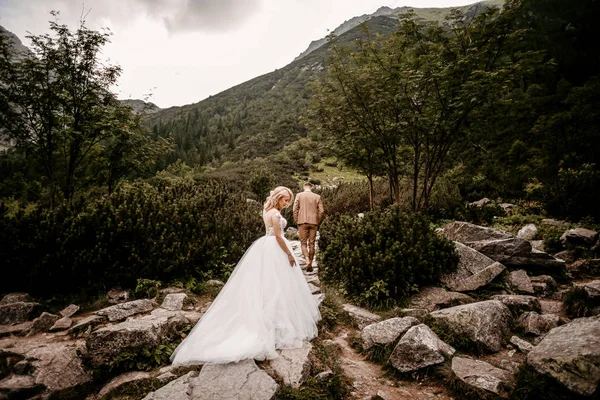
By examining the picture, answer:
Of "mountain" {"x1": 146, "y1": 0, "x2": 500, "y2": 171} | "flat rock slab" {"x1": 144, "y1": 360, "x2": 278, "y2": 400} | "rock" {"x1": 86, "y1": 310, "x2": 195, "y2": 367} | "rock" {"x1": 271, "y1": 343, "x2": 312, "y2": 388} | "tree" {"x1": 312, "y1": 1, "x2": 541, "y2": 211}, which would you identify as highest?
"mountain" {"x1": 146, "y1": 0, "x2": 500, "y2": 171}

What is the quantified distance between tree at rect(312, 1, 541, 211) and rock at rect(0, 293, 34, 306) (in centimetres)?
819

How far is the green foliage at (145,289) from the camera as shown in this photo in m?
4.63

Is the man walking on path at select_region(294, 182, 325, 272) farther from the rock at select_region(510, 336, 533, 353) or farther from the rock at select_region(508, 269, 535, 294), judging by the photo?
the rock at select_region(510, 336, 533, 353)

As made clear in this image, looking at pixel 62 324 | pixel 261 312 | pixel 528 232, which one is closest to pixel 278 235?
pixel 261 312

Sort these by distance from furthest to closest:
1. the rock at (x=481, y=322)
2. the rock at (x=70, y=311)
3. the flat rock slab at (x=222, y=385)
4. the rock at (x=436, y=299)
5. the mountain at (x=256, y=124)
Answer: the mountain at (x=256, y=124) → the rock at (x=436, y=299) → the rock at (x=70, y=311) → the rock at (x=481, y=322) → the flat rock slab at (x=222, y=385)

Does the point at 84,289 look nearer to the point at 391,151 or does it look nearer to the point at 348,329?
the point at 348,329

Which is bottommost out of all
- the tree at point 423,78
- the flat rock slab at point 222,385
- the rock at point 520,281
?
the rock at point 520,281

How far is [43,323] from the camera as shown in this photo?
3.73m

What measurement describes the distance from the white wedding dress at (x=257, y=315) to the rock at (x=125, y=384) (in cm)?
31

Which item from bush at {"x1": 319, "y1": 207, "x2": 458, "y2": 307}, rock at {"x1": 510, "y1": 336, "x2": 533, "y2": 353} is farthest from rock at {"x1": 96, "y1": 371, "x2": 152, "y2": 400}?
rock at {"x1": 510, "y1": 336, "x2": 533, "y2": 353}

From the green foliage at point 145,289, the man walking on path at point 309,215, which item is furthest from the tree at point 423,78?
the green foliage at point 145,289

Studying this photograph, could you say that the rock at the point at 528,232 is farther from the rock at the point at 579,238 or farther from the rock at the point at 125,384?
the rock at the point at 125,384

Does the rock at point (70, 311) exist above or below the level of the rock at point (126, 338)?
above

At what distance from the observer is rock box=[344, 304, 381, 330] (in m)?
4.16
